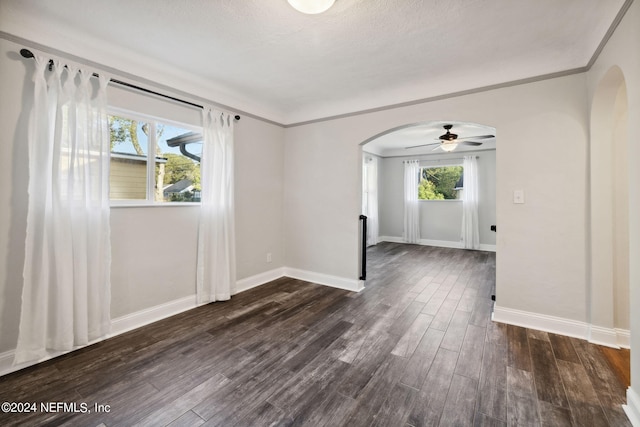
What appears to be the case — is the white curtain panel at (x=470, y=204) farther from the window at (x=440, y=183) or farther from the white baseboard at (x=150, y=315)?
the white baseboard at (x=150, y=315)

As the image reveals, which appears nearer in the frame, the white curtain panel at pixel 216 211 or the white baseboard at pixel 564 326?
the white baseboard at pixel 564 326

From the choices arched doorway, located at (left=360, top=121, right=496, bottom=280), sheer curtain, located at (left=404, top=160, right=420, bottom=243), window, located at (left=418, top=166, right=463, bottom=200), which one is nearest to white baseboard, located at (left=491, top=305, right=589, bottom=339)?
arched doorway, located at (left=360, top=121, right=496, bottom=280)

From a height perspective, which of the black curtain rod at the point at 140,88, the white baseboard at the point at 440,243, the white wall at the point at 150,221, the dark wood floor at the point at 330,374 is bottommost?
the dark wood floor at the point at 330,374

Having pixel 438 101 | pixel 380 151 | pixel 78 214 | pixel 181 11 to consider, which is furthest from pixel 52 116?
pixel 380 151

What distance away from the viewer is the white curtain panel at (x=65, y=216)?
6.77ft

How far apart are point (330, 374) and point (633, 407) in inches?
70.1

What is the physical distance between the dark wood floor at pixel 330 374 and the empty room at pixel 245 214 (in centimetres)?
2

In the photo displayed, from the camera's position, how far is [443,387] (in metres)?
1.82

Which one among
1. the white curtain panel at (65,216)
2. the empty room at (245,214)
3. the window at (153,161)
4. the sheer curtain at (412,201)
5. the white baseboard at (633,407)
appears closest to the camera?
the white baseboard at (633,407)

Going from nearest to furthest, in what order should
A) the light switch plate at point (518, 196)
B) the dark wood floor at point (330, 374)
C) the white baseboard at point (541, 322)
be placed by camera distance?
the dark wood floor at point (330, 374), the white baseboard at point (541, 322), the light switch plate at point (518, 196)

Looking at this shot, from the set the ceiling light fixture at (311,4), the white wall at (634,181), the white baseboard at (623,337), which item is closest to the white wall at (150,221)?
the ceiling light fixture at (311,4)

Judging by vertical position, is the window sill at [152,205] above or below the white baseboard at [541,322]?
above

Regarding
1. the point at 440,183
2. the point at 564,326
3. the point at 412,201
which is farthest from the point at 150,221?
the point at 440,183

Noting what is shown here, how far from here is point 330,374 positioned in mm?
1960
